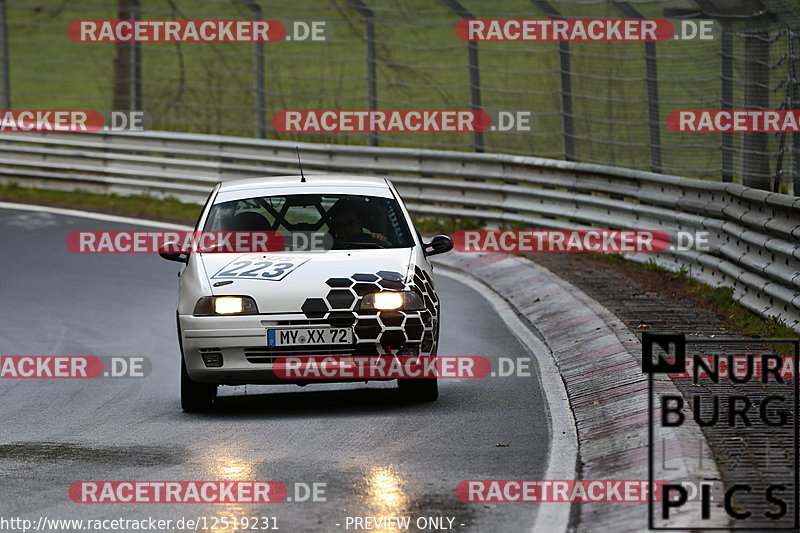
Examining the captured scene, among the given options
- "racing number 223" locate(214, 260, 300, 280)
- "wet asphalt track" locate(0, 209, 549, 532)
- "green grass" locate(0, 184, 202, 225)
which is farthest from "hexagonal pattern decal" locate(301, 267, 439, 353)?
"green grass" locate(0, 184, 202, 225)

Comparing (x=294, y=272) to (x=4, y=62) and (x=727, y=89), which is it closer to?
(x=727, y=89)

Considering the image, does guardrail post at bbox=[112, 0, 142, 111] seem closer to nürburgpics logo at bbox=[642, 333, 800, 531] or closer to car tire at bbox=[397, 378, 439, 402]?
car tire at bbox=[397, 378, 439, 402]

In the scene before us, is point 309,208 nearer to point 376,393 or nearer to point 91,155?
point 376,393

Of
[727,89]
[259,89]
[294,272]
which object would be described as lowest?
[294,272]

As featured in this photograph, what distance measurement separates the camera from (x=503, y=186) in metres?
20.0

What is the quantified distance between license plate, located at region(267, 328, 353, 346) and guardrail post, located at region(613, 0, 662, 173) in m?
7.84

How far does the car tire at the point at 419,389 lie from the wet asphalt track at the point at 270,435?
0.24 feet

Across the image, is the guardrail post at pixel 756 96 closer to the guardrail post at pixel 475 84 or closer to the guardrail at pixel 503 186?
the guardrail at pixel 503 186

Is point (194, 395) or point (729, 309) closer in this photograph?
point (194, 395)

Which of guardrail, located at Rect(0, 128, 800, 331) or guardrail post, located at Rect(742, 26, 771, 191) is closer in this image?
guardrail, located at Rect(0, 128, 800, 331)

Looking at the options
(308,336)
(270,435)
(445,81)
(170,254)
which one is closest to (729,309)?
(308,336)

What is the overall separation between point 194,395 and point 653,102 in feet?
→ 27.4

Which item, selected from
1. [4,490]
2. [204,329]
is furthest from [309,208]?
[4,490]

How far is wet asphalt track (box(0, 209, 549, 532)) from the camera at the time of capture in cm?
739
